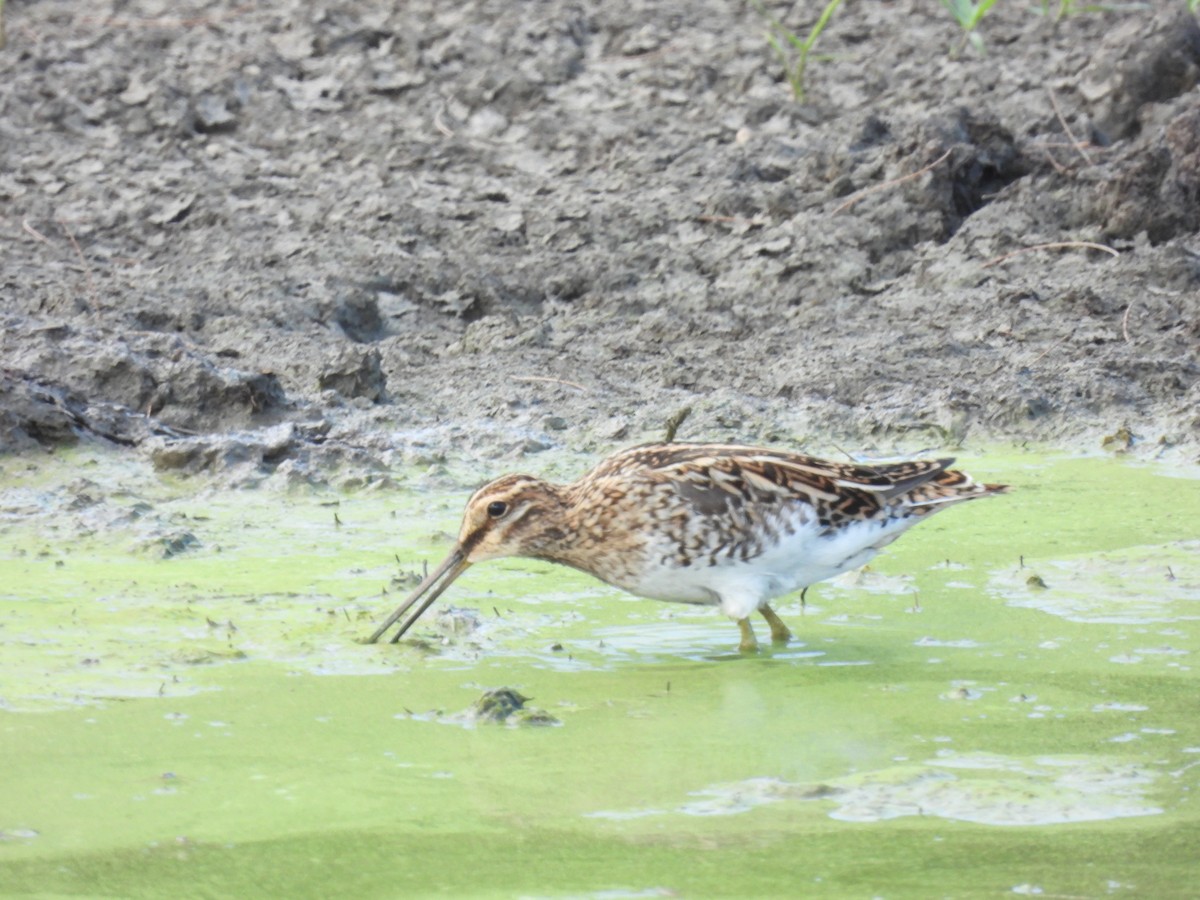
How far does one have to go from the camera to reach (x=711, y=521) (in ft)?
18.3

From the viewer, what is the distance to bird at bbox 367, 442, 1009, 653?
5.58 meters

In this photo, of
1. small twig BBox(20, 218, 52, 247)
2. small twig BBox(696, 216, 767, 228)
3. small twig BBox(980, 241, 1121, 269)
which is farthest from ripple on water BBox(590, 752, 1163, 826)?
small twig BBox(20, 218, 52, 247)

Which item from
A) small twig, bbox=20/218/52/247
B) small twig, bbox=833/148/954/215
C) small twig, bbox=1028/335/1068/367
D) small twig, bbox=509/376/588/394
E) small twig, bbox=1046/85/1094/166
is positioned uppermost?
small twig, bbox=1046/85/1094/166

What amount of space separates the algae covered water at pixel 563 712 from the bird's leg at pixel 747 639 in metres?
0.05

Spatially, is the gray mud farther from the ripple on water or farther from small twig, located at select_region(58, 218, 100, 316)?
the ripple on water

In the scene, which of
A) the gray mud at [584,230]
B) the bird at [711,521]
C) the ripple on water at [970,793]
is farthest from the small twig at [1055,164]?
the ripple on water at [970,793]

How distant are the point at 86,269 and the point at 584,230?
2.45 metres

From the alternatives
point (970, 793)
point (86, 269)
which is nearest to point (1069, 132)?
point (86, 269)

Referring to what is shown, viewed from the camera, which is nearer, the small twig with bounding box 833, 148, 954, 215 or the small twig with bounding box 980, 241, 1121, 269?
the small twig with bounding box 980, 241, 1121, 269

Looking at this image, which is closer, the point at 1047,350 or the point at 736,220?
the point at 1047,350

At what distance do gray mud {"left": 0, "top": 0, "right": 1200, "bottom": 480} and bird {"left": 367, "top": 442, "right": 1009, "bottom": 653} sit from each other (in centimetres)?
188

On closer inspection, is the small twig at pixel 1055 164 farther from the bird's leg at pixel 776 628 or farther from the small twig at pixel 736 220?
the bird's leg at pixel 776 628

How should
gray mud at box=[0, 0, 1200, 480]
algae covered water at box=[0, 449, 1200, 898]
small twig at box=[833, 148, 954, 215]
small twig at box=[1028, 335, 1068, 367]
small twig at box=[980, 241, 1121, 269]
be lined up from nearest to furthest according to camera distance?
algae covered water at box=[0, 449, 1200, 898], gray mud at box=[0, 0, 1200, 480], small twig at box=[1028, 335, 1068, 367], small twig at box=[980, 241, 1121, 269], small twig at box=[833, 148, 954, 215]

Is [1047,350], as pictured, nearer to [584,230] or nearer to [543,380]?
[543,380]
